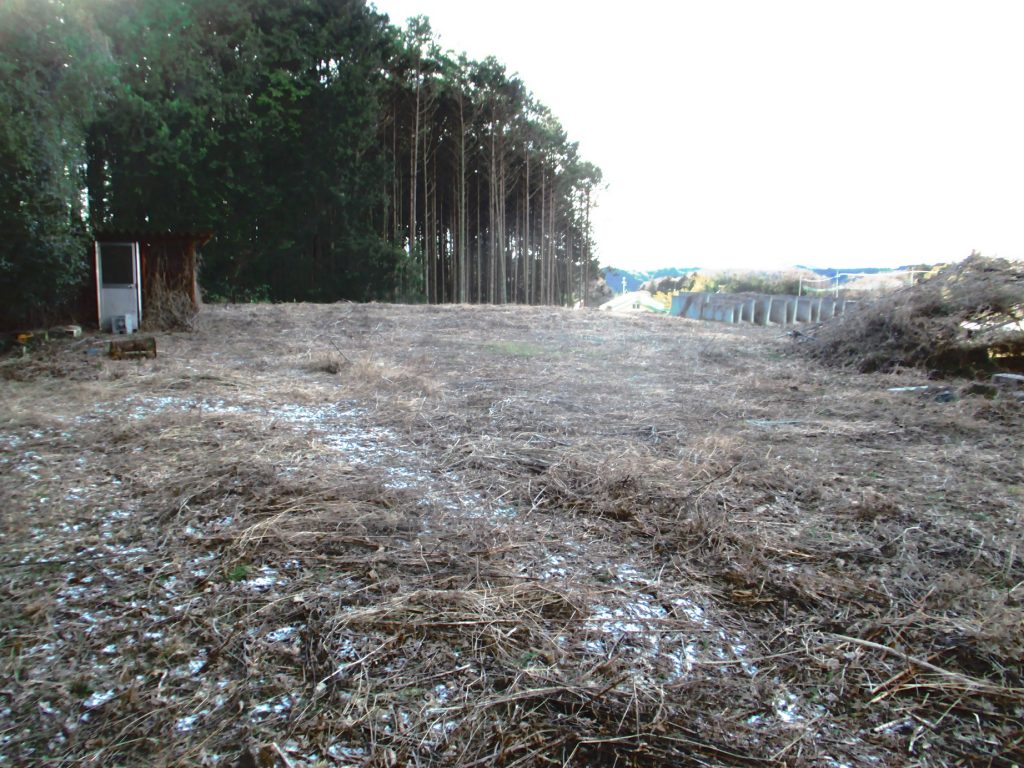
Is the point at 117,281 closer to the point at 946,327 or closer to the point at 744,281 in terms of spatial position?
the point at 946,327

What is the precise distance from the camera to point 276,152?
18859mm

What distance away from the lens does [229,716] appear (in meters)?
1.60

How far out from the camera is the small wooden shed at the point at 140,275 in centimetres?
923

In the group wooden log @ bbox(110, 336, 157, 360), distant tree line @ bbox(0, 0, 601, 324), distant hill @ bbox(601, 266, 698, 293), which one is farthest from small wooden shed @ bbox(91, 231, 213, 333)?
distant hill @ bbox(601, 266, 698, 293)

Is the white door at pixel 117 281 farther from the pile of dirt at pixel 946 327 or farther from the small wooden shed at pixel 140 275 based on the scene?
the pile of dirt at pixel 946 327

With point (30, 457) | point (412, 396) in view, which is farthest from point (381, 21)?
point (30, 457)

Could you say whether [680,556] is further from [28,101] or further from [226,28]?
[226,28]

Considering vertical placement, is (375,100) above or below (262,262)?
above

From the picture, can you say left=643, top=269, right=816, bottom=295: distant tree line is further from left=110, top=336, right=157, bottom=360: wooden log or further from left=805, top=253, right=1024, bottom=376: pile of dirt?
left=110, top=336, right=157, bottom=360: wooden log

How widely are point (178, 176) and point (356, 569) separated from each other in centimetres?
1601

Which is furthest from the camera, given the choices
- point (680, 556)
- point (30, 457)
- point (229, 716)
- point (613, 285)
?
point (613, 285)

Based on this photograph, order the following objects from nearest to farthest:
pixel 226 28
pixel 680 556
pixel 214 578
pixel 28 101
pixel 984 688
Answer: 1. pixel 984 688
2. pixel 214 578
3. pixel 680 556
4. pixel 28 101
5. pixel 226 28

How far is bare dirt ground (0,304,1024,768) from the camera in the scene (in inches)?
62.1

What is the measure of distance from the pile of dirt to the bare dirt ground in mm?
2543
